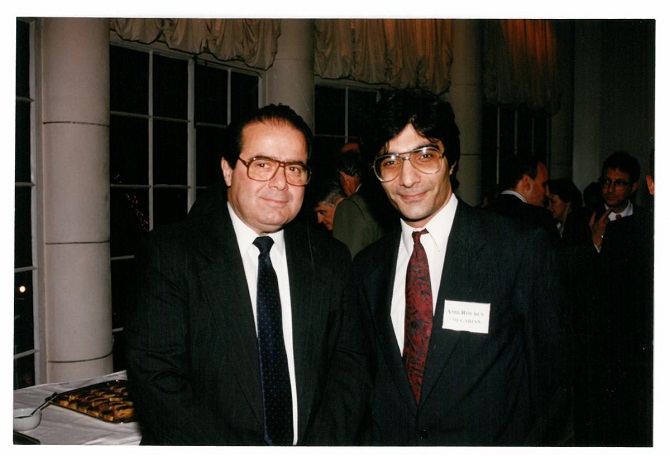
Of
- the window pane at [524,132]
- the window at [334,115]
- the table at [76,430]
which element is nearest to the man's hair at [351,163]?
the window at [334,115]

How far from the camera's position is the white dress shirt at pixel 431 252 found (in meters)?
1.75

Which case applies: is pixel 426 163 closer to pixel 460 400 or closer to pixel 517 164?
pixel 460 400

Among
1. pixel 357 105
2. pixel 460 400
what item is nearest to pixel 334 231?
pixel 460 400

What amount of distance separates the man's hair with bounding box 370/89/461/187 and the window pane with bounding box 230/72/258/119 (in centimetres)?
390

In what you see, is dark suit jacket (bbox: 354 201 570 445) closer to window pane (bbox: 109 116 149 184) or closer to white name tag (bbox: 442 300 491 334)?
white name tag (bbox: 442 300 491 334)

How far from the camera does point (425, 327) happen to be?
5.49 feet

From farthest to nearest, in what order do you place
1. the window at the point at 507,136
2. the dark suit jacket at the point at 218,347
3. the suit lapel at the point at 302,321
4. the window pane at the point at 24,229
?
the window at the point at 507,136, the window pane at the point at 24,229, the suit lapel at the point at 302,321, the dark suit jacket at the point at 218,347

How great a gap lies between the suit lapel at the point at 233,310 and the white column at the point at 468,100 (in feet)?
20.6

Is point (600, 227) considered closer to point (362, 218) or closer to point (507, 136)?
point (362, 218)

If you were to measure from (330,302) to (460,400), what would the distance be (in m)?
0.49

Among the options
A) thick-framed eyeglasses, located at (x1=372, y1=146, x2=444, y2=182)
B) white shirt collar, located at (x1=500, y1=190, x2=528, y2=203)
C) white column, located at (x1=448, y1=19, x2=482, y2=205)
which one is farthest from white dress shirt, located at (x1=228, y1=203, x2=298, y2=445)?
white column, located at (x1=448, y1=19, x2=482, y2=205)

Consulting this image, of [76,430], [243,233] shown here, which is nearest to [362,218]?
[243,233]

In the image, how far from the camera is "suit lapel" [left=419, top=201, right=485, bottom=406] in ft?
5.31

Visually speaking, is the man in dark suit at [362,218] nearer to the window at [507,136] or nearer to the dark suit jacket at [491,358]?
the dark suit jacket at [491,358]
